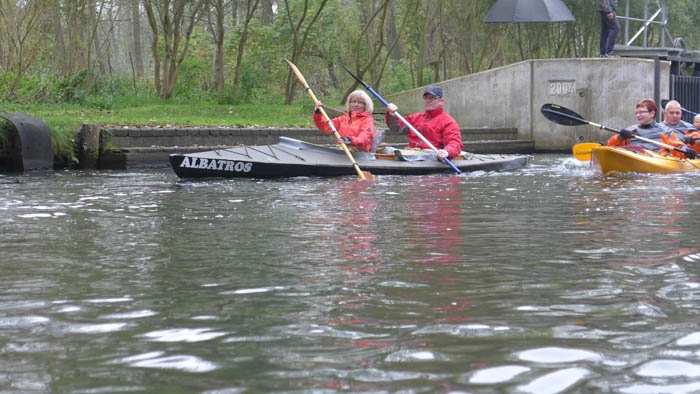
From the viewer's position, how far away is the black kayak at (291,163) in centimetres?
1066

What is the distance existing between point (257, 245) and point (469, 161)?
7.21 m

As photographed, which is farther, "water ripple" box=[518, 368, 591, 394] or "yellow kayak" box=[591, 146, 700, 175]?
"yellow kayak" box=[591, 146, 700, 175]

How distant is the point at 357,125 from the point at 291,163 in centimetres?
125

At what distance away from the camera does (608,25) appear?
19391mm

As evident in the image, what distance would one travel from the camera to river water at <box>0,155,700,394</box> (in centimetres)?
276

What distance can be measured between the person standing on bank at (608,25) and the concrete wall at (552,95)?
0.30 metres

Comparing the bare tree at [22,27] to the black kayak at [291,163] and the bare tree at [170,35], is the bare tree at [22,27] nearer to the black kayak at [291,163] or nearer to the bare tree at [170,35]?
the bare tree at [170,35]

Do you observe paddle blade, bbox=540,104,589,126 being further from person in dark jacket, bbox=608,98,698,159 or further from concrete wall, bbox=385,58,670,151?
concrete wall, bbox=385,58,670,151

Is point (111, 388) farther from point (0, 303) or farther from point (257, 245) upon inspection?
point (257, 245)

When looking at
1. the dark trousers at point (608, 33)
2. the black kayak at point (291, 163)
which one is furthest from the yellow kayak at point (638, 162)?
the dark trousers at point (608, 33)

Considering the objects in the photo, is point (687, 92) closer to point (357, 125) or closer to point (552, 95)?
point (552, 95)

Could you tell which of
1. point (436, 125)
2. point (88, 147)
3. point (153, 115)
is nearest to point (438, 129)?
point (436, 125)

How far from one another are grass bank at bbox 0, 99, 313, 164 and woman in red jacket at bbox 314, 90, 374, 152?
3.89 m

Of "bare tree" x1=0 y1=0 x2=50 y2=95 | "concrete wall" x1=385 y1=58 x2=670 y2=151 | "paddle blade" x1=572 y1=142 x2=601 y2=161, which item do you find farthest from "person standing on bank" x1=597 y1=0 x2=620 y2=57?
"bare tree" x1=0 y1=0 x2=50 y2=95
